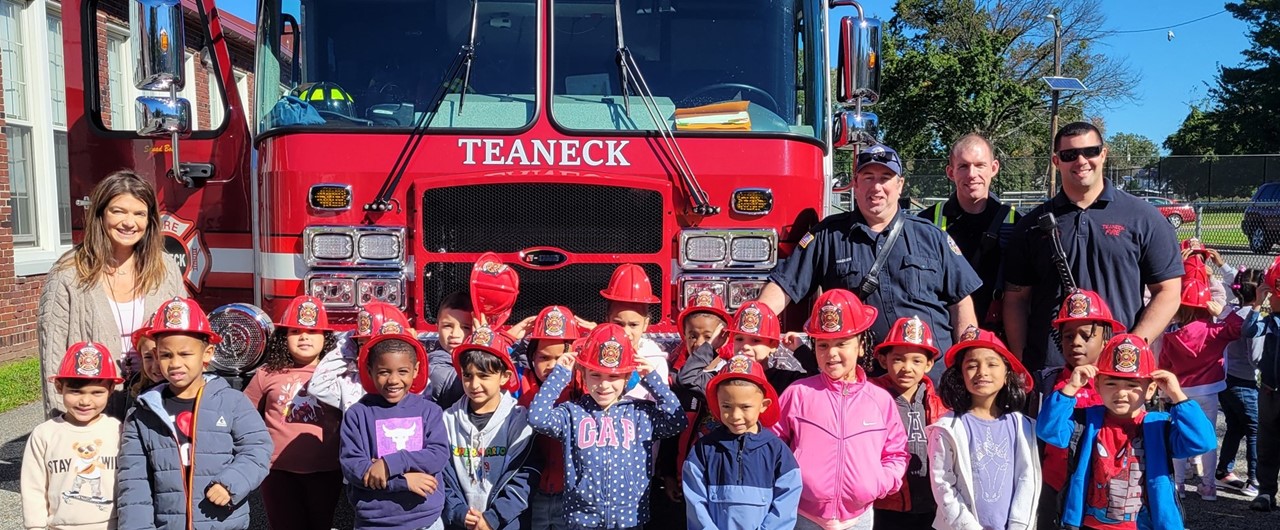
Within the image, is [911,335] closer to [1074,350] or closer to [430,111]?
[1074,350]

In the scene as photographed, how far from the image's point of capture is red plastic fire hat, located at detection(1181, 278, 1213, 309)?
5.24 meters

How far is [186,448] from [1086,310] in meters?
3.17

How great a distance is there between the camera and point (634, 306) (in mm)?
4309

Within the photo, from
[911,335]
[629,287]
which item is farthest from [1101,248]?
[629,287]

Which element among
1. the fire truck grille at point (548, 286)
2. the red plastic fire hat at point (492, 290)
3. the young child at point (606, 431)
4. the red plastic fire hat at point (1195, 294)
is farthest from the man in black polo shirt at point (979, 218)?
the red plastic fire hat at point (492, 290)

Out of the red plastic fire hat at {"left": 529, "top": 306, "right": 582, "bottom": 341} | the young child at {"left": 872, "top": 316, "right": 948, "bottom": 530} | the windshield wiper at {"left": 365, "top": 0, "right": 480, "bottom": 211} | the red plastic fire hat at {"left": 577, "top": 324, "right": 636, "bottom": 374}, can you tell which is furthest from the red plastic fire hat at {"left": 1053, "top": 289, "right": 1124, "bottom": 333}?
the windshield wiper at {"left": 365, "top": 0, "right": 480, "bottom": 211}

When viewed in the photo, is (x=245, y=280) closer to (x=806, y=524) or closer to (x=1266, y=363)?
(x=806, y=524)

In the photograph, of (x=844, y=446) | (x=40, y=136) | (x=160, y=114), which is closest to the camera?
(x=844, y=446)

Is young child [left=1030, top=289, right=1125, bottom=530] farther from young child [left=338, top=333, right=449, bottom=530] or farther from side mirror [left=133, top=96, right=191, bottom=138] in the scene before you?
side mirror [left=133, top=96, right=191, bottom=138]

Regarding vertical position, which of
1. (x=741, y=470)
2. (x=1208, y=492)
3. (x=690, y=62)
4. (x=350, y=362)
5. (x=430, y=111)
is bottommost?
(x=1208, y=492)

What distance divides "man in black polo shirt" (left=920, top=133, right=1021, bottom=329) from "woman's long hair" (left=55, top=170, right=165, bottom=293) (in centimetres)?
321

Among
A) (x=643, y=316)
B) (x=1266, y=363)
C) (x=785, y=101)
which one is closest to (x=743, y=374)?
(x=643, y=316)

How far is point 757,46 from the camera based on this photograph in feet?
16.1

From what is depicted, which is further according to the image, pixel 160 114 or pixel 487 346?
pixel 160 114
